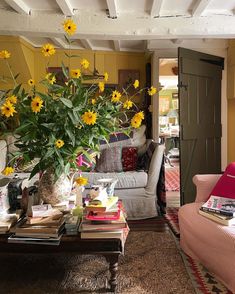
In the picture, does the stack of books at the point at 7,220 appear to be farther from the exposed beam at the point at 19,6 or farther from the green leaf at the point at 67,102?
the exposed beam at the point at 19,6

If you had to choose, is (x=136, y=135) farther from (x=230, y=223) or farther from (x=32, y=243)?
(x=32, y=243)

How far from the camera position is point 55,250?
1699 mm

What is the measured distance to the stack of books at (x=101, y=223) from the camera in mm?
1694

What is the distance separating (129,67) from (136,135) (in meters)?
1.87

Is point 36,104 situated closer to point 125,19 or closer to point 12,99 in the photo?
point 12,99

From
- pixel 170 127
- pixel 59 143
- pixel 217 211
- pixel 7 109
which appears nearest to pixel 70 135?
pixel 59 143

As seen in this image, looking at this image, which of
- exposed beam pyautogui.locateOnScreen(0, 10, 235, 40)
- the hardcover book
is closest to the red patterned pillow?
exposed beam pyautogui.locateOnScreen(0, 10, 235, 40)

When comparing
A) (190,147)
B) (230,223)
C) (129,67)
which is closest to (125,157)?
(190,147)

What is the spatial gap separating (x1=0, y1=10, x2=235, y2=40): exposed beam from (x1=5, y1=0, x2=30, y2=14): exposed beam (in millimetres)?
67

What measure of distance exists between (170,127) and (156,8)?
19.6ft

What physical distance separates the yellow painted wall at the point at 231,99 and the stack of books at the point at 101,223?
325 cm

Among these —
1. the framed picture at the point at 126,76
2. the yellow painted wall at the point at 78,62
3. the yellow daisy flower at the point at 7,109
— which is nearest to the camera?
the yellow daisy flower at the point at 7,109

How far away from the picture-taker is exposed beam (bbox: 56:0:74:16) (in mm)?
2717

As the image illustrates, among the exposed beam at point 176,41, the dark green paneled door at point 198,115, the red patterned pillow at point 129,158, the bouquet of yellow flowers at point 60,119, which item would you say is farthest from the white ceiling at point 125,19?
the bouquet of yellow flowers at point 60,119
